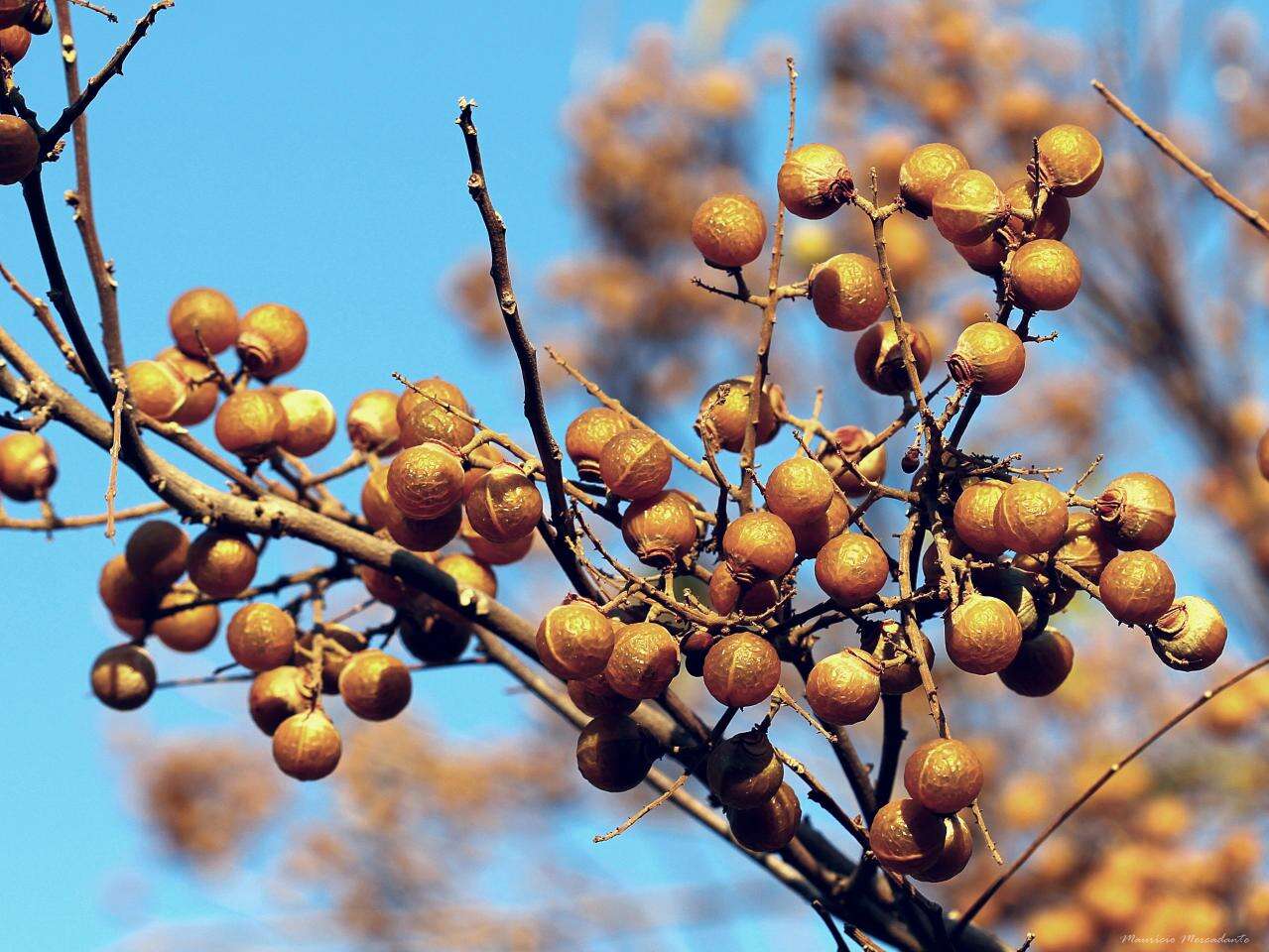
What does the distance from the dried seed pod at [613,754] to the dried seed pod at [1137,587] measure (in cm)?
54

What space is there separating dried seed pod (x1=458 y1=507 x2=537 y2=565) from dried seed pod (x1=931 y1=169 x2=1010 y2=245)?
2.22 feet

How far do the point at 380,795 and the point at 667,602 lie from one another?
4.46 m

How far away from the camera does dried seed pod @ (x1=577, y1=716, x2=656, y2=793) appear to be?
1557mm

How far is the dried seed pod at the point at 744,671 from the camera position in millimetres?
1448

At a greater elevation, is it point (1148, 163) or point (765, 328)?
point (1148, 163)

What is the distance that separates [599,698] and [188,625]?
2.74ft

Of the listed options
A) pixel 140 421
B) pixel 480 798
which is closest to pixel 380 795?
pixel 480 798

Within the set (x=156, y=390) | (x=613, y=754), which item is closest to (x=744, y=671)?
(x=613, y=754)

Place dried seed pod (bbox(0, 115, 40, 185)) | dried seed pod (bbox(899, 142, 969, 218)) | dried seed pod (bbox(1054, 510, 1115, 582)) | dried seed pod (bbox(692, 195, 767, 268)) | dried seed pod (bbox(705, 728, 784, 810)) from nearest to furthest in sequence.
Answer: dried seed pod (bbox(0, 115, 40, 185)), dried seed pod (bbox(705, 728, 784, 810)), dried seed pod (bbox(1054, 510, 1115, 582)), dried seed pod (bbox(899, 142, 969, 218)), dried seed pod (bbox(692, 195, 767, 268))

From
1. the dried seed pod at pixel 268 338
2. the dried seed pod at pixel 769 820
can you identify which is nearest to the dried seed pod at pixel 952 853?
the dried seed pod at pixel 769 820

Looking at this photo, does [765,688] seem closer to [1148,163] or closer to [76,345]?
[76,345]

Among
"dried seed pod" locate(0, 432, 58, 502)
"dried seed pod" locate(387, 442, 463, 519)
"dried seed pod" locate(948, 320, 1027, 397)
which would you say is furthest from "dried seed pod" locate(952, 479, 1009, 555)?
"dried seed pod" locate(0, 432, 58, 502)

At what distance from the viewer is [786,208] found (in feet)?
5.82

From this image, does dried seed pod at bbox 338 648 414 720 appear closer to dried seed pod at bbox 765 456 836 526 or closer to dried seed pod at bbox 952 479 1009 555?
dried seed pod at bbox 765 456 836 526
